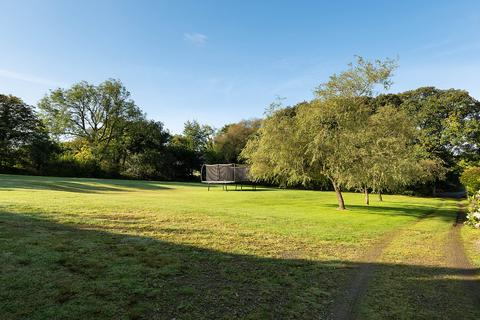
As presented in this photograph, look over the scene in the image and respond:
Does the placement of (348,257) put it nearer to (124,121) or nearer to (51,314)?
(51,314)

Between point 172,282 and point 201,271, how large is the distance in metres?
0.74

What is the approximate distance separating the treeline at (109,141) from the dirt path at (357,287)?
38.2 metres

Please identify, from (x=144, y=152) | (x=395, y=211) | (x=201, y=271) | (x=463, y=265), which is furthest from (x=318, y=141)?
(x=144, y=152)

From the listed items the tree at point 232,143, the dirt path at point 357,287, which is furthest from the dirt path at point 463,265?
the tree at point 232,143

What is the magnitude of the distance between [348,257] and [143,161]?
130ft

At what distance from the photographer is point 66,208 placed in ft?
34.5

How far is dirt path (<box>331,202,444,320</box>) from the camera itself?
14.1 ft

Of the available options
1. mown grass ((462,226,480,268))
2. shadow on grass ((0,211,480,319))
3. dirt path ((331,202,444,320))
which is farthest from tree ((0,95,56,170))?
mown grass ((462,226,480,268))

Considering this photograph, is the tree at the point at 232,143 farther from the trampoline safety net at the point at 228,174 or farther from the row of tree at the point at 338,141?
the row of tree at the point at 338,141

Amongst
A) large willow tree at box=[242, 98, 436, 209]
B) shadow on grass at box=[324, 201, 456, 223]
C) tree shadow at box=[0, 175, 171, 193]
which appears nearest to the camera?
large willow tree at box=[242, 98, 436, 209]

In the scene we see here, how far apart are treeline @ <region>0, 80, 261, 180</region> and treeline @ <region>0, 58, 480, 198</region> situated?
140 mm

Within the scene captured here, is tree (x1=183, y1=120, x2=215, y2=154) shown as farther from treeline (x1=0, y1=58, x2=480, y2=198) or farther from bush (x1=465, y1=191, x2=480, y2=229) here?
bush (x1=465, y1=191, x2=480, y2=229)

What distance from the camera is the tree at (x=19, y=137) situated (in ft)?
112

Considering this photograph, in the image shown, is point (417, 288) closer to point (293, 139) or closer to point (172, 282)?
point (172, 282)
